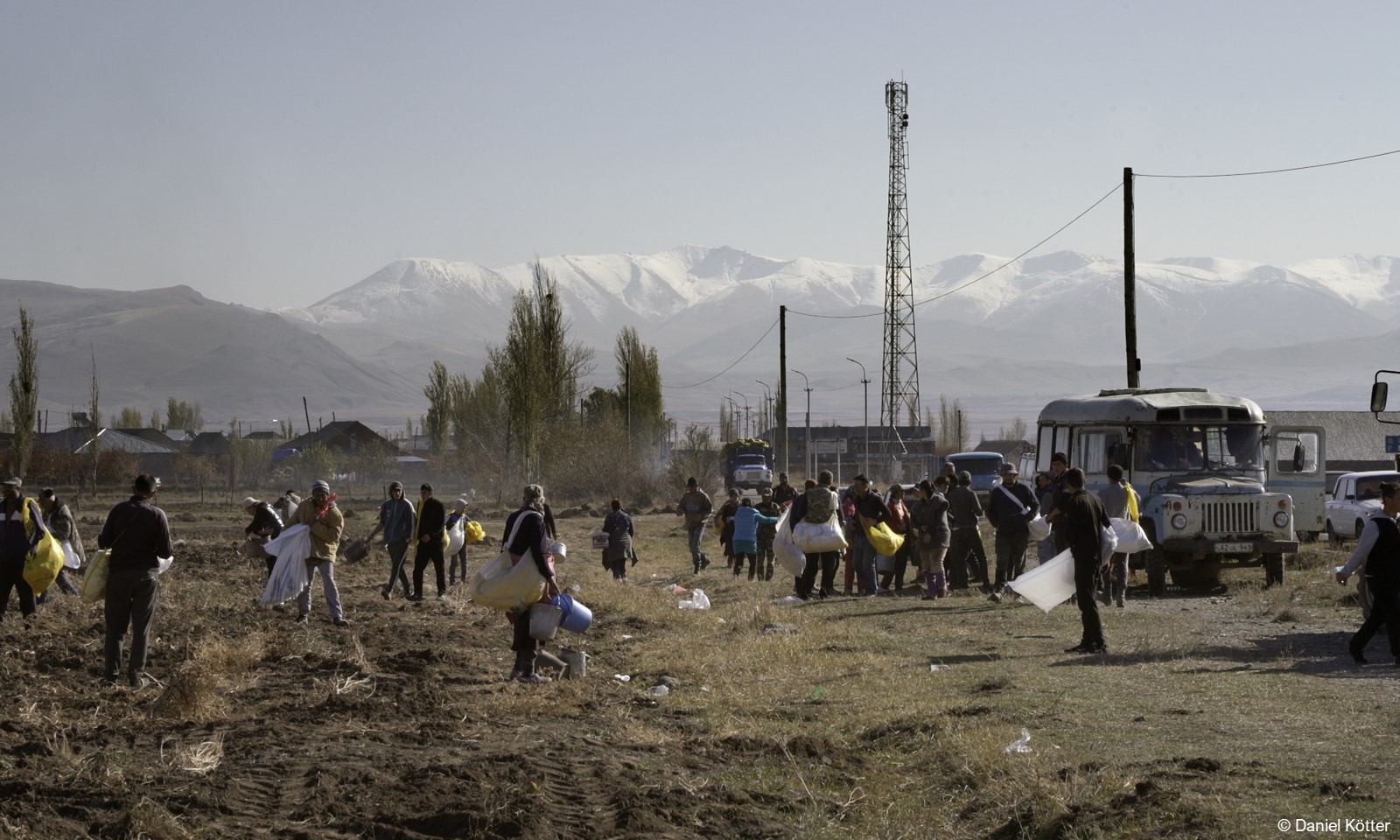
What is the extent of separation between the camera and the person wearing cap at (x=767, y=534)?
2692 centimetres

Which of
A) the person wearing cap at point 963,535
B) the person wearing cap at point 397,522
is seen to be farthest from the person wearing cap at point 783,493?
the person wearing cap at point 397,522

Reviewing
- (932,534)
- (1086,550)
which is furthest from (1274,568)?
(1086,550)

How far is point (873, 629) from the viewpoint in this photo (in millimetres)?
17703

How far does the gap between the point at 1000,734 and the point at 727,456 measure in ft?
238

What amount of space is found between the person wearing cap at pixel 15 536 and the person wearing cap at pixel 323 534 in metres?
2.74

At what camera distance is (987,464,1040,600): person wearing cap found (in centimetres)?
2056

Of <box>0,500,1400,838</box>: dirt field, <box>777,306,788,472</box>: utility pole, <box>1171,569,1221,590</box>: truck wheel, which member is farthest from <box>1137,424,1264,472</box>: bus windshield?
<box>777,306,788,472</box>: utility pole

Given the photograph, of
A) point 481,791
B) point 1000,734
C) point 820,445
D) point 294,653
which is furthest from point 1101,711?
point 820,445

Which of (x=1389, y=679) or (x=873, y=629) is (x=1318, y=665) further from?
(x=873, y=629)

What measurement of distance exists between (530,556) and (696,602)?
27.4 feet

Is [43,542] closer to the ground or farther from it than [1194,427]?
closer to the ground

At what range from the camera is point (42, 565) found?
1669 cm

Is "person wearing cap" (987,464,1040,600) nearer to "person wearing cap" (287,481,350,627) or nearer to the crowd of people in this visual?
the crowd of people

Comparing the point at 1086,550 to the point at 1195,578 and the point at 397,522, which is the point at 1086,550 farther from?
the point at 397,522
